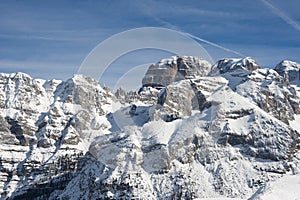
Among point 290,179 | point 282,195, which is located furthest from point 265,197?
point 290,179

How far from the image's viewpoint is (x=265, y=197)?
101 meters

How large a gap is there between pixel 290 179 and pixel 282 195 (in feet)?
27.2

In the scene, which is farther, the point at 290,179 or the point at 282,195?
the point at 290,179

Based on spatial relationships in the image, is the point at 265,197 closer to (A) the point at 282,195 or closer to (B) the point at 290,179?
(A) the point at 282,195

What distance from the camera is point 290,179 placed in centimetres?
11081

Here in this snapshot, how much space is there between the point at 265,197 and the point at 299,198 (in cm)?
590

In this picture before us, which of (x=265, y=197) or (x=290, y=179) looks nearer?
(x=265, y=197)

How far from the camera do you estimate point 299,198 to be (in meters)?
101

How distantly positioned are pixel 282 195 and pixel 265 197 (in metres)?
4.08

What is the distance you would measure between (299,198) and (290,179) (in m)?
9.86

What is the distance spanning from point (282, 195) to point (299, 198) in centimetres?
329
